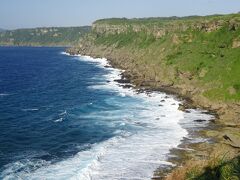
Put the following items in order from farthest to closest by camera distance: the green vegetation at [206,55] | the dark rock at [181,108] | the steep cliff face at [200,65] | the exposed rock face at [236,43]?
the exposed rock face at [236,43], the green vegetation at [206,55], the steep cliff face at [200,65], the dark rock at [181,108]

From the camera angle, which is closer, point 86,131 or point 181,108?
point 86,131

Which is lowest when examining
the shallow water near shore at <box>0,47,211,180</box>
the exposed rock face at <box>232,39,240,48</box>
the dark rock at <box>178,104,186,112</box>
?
the shallow water near shore at <box>0,47,211,180</box>

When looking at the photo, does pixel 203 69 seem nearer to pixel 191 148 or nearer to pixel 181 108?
pixel 181 108

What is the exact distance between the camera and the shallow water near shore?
57.2 metres

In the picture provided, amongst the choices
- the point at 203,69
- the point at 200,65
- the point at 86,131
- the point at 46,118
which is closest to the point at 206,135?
the point at 86,131

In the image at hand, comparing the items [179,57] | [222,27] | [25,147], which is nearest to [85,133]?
[25,147]

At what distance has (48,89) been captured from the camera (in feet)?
410

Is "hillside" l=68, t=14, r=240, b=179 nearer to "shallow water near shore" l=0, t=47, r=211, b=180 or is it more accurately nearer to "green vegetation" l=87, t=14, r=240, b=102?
"green vegetation" l=87, t=14, r=240, b=102

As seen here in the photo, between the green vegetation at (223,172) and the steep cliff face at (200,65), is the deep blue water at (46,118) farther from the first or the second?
the green vegetation at (223,172)

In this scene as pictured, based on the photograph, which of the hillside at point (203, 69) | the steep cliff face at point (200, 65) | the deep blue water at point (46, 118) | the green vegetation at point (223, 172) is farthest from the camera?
the steep cliff face at point (200, 65)

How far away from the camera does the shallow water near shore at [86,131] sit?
2254 inches

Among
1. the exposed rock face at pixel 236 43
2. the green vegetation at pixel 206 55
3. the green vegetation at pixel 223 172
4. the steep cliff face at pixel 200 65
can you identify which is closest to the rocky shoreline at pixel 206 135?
the steep cliff face at pixel 200 65

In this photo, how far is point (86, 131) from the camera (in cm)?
7594

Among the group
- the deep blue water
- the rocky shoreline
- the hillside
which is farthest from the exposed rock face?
the deep blue water
